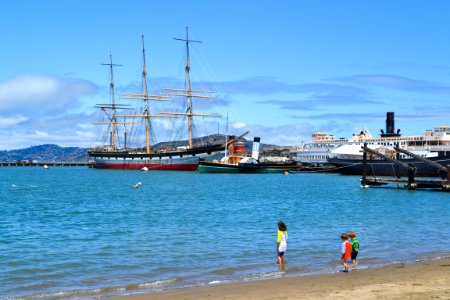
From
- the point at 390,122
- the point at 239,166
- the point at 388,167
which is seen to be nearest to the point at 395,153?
the point at 388,167

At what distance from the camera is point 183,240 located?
993 inches

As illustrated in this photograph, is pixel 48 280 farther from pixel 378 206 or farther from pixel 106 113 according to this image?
pixel 106 113

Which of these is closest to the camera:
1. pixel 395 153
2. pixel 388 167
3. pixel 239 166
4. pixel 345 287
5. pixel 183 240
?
pixel 345 287

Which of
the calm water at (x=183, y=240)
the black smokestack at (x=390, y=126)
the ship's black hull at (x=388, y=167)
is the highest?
the black smokestack at (x=390, y=126)

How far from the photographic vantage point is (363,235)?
1036 inches

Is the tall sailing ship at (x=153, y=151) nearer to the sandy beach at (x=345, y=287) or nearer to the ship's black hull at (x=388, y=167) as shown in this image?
the ship's black hull at (x=388, y=167)

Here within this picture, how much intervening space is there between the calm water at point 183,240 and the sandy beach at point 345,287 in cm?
116

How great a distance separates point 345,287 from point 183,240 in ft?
37.9

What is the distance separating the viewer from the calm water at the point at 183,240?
57.1ft

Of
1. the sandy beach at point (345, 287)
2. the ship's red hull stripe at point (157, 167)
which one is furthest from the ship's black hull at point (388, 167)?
the sandy beach at point (345, 287)

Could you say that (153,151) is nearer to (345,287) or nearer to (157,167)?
(157,167)

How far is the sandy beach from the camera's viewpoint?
13461mm

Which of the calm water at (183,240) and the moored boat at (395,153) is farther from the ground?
the moored boat at (395,153)

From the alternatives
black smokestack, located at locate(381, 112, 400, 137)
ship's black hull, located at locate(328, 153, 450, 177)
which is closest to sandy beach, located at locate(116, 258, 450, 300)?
ship's black hull, located at locate(328, 153, 450, 177)
